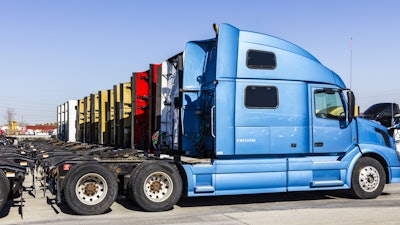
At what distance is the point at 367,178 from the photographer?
10.4m

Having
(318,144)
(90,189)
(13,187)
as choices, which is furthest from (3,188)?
(318,144)

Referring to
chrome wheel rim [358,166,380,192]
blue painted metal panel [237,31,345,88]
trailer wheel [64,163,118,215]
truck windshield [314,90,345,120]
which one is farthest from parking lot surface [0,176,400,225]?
blue painted metal panel [237,31,345,88]

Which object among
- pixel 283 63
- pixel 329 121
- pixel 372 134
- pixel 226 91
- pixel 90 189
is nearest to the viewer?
pixel 90 189

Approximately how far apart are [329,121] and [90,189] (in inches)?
216

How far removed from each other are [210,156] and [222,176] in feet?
2.21

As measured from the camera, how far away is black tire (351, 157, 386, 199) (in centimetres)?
1030

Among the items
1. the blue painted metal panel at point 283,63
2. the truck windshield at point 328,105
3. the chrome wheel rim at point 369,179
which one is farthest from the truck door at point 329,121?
the chrome wheel rim at point 369,179

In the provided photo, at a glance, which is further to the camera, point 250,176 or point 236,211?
point 250,176

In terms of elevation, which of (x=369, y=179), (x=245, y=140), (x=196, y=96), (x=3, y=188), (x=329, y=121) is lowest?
(x=369, y=179)

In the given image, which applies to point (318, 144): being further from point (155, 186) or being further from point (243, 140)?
point (155, 186)

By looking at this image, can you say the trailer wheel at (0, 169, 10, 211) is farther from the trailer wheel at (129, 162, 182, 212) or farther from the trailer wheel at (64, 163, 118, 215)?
the trailer wheel at (129, 162, 182, 212)

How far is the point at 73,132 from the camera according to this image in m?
23.9

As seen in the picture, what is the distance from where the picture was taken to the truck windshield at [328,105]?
10.1 meters

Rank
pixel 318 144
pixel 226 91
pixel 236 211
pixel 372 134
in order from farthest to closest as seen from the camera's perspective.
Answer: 1. pixel 372 134
2. pixel 318 144
3. pixel 226 91
4. pixel 236 211
